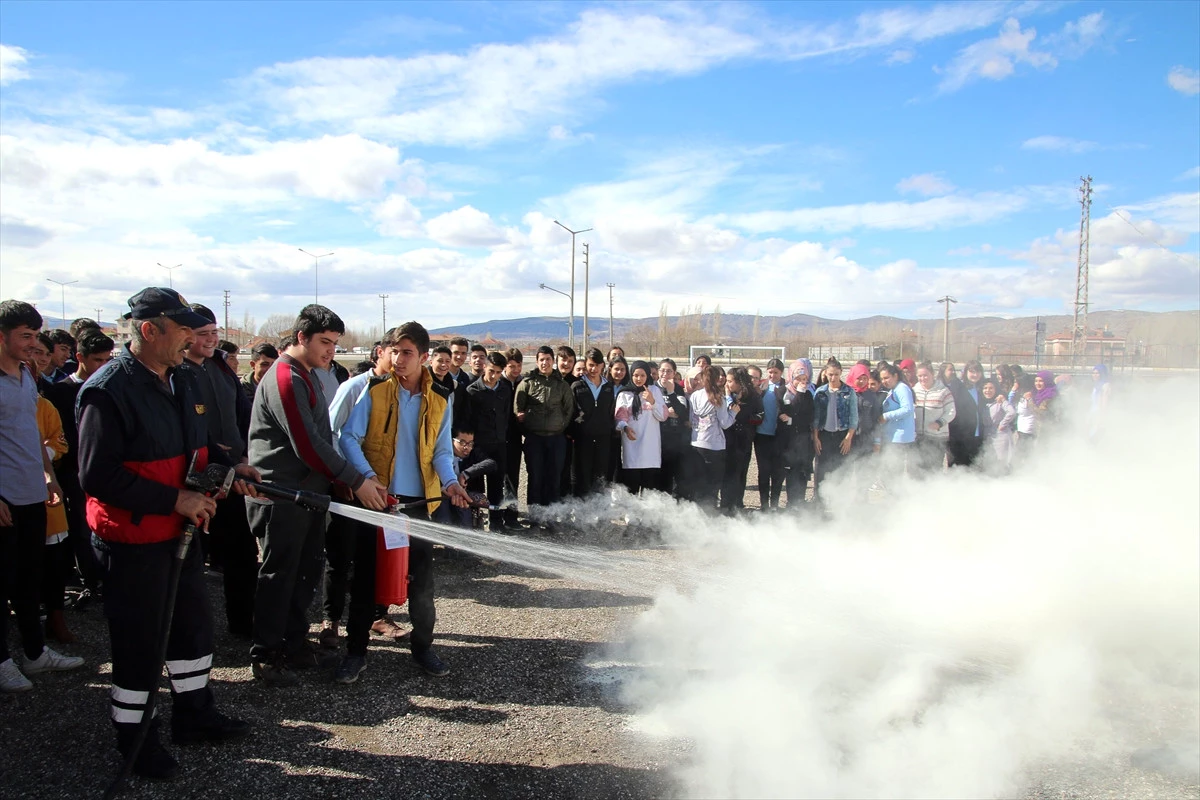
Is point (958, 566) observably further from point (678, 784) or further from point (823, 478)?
point (823, 478)

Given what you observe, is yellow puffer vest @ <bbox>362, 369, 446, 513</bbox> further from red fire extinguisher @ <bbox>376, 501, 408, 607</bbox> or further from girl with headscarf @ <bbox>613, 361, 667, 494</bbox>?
girl with headscarf @ <bbox>613, 361, 667, 494</bbox>

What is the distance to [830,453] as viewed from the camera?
30.8 feet

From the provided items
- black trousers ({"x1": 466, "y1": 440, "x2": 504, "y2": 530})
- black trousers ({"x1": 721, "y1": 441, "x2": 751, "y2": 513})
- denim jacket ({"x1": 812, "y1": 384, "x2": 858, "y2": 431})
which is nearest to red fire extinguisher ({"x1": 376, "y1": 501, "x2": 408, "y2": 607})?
black trousers ({"x1": 466, "y1": 440, "x2": 504, "y2": 530})

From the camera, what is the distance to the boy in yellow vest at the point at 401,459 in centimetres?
434

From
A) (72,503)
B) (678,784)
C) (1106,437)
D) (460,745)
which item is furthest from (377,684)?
(1106,437)

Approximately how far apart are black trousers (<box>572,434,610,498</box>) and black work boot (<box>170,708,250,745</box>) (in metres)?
5.34

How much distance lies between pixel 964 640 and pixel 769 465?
4576mm

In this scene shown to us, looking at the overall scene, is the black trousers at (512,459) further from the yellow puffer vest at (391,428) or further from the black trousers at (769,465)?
the yellow puffer vest at (391,428)

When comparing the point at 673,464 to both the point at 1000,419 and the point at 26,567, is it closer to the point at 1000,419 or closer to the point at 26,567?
the point at 1000,419

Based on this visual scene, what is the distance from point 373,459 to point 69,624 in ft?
9.81

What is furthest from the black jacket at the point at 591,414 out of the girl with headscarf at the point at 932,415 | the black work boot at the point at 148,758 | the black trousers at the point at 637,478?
the black work boot at the point at 148,758

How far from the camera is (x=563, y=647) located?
16.2 feet

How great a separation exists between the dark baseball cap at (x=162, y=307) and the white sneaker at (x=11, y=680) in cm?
244

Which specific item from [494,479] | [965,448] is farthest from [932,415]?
[494,479]
